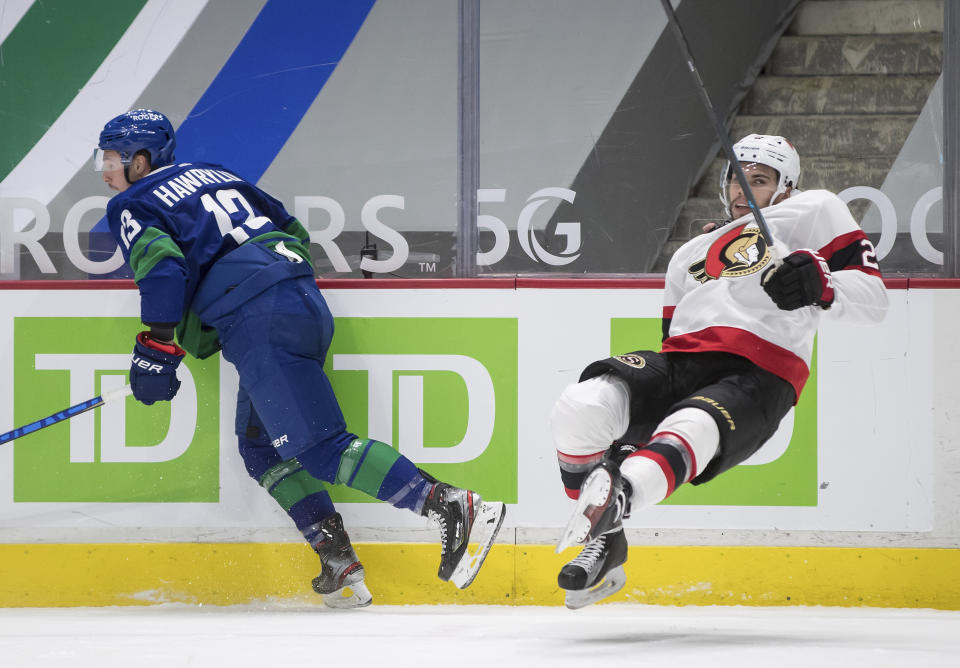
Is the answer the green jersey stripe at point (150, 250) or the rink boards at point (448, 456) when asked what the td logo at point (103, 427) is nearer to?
the rink boards at point (448, 456)

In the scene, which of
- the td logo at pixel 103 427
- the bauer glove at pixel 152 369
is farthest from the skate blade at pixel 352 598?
the bauer glove at pixel 152 369

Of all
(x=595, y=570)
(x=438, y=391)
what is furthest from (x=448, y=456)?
(x=595, y=570)

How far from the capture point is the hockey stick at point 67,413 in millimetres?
2762

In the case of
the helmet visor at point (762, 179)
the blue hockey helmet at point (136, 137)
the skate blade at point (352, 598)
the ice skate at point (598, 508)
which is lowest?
the skate blade at point (352, 598)

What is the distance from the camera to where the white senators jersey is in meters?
2.18

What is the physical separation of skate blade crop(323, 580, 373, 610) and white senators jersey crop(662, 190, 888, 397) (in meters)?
1.11

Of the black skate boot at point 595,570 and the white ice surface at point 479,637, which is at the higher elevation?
the black skate boot at point 595,570

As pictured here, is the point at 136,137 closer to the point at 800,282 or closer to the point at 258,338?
the point at 258,338

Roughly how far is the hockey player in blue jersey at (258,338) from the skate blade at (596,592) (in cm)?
47

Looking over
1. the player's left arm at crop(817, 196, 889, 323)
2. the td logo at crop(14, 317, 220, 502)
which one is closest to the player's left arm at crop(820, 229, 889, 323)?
the player's left arm at crop(817, 196, 889, 323)

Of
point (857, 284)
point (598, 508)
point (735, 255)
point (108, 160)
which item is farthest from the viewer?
point (108, 160)

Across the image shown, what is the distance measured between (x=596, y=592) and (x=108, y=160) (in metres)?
1.73

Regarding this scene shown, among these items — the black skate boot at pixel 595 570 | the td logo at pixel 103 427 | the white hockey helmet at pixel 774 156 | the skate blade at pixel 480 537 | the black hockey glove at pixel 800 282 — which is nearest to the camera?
the black skate boot at pixel 595 570

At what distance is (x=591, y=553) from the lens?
2.03 m
